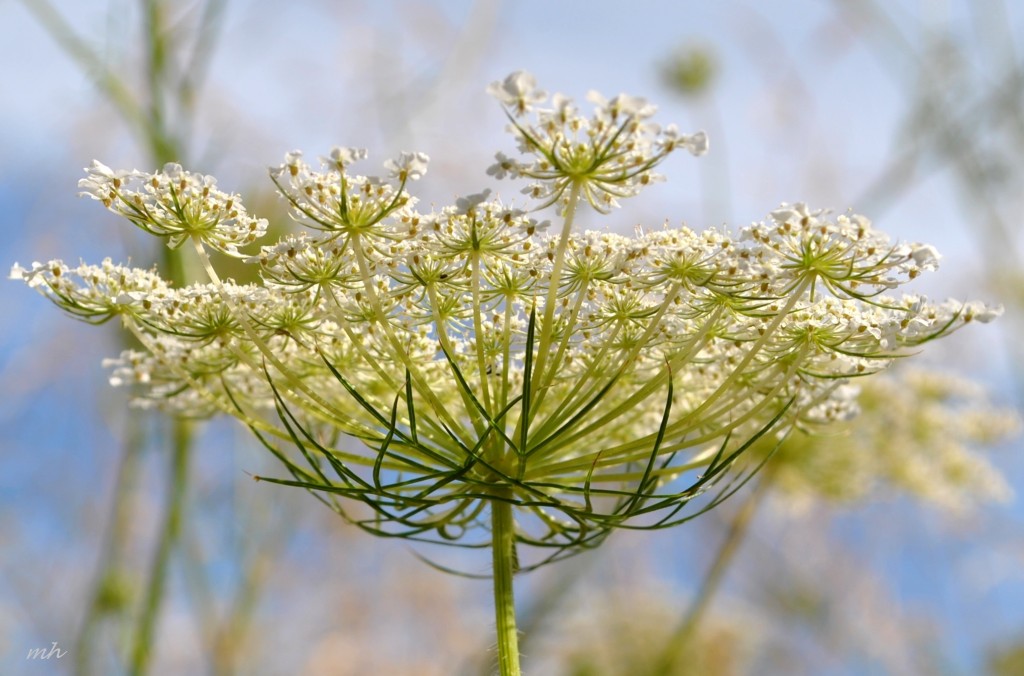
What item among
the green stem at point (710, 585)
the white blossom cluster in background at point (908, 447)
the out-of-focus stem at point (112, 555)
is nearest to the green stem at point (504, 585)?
the green stem at point (710, 585)

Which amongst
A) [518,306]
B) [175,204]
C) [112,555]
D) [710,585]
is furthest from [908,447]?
[175,204]

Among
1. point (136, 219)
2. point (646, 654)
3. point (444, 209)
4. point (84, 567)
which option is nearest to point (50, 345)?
point (84, 567)

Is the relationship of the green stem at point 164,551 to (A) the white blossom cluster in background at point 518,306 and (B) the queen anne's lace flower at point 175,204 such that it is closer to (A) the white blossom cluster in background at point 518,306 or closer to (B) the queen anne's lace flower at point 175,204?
(A) the white blossom cluster in background at point 518,306

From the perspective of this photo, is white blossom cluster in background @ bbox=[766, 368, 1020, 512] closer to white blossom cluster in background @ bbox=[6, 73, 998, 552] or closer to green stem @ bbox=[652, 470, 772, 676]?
green stem @ bbox=[652, 470, 772, 676]

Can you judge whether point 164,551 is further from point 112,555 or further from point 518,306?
point 518,306

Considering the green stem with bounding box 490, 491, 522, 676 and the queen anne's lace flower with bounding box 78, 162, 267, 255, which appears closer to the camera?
the green stem with bounding box 490, 491, 522, 676

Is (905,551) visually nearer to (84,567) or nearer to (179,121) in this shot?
(84,567)

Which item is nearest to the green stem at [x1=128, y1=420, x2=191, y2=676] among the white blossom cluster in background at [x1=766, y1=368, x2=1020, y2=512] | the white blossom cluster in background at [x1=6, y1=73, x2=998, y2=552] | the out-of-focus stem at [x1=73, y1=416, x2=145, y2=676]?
the out-of-focus stem at [x1=73, y1=416, x2=145, y2=676]
